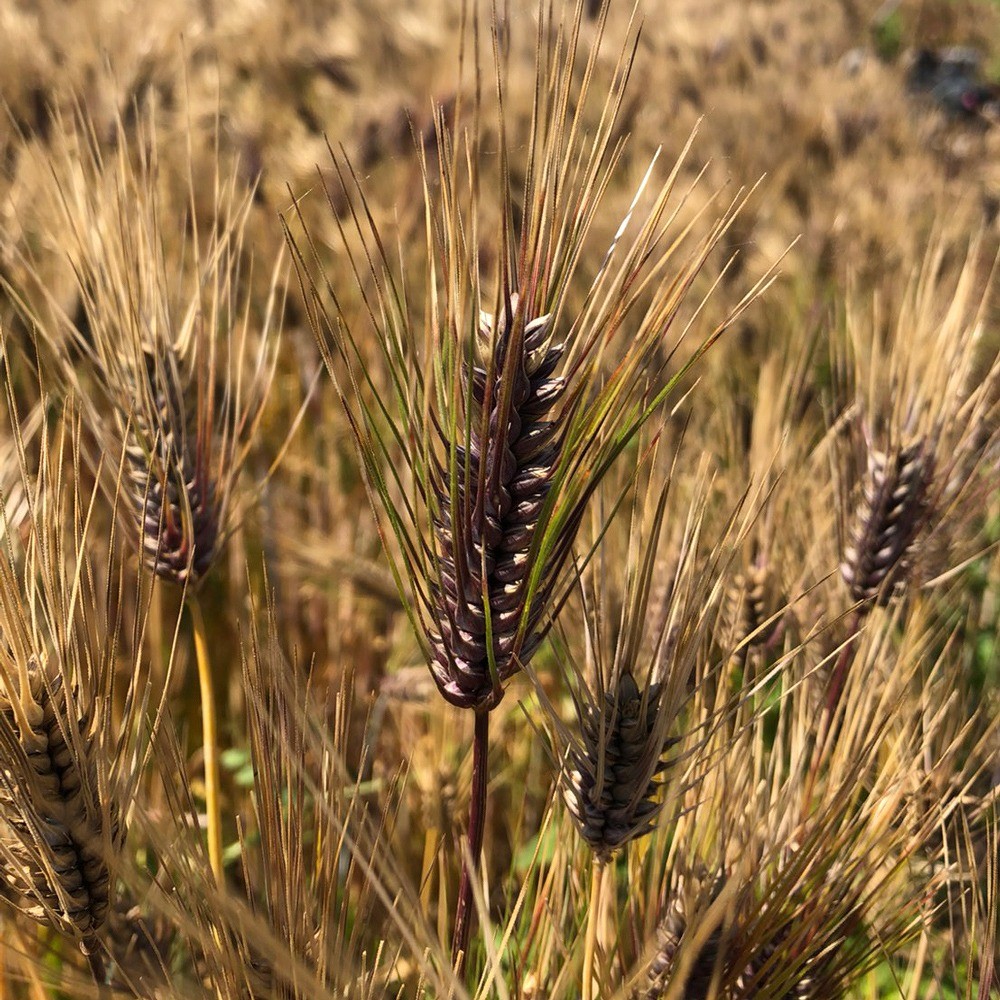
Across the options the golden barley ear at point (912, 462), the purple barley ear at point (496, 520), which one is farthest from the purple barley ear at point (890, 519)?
the purple barley ear at point (496, 520)

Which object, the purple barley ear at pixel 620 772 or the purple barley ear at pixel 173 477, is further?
the purple barley ear at pixel 173 477

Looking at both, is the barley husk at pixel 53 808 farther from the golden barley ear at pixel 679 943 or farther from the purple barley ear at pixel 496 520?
the golden barley ear at pixel 679 943

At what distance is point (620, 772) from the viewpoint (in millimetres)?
465

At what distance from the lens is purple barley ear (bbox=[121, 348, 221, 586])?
0.58 m

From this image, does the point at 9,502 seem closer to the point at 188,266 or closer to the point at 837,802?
the point at 837,802

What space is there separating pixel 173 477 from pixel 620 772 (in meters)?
0.32

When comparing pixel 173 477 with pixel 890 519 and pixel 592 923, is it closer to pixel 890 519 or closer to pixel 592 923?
pixel 592 923

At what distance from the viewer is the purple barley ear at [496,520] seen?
40 cm

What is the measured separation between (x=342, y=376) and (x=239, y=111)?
0.74 metres

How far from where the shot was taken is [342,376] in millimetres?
1514

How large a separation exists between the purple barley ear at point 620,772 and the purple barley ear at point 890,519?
12.7 inches

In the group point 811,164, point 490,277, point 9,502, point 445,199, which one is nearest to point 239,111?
point 490,277

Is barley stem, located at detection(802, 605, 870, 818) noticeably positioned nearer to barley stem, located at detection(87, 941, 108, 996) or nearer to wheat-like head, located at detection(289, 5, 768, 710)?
wheat-like head, located at detection(289, 5, 768, 710)

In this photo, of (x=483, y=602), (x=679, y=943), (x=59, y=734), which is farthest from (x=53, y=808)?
(x=679, y=943)
